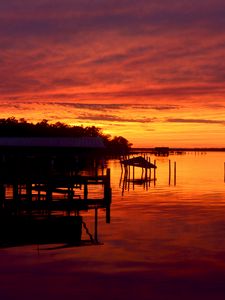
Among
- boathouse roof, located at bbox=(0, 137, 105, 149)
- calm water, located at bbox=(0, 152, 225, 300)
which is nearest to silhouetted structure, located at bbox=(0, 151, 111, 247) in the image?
calm water, located at bbox=(0, 152, 225, 300)

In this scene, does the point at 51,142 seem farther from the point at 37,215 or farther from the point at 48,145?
the point at 37,215

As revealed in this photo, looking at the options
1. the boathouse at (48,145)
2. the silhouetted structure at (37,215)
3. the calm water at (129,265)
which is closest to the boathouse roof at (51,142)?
the boathouse at (48,145)

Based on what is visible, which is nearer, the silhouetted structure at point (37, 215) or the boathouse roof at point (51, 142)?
the silhouetted structure at point (37, 215)

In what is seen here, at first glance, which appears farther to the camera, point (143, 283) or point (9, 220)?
point (9, 220)

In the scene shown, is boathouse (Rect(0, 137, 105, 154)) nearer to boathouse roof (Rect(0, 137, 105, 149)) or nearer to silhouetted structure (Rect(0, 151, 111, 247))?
boathouse roof (Rect(0, 137, 105, 149))

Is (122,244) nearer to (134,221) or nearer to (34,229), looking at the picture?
(34,229)

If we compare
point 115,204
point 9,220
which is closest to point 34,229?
point 9,220

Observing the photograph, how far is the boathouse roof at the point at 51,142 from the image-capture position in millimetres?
38594

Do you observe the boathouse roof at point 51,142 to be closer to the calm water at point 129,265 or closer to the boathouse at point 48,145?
the boathouse at point 48,145

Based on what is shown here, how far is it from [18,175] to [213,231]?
909 cm

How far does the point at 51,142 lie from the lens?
3962 centimetres

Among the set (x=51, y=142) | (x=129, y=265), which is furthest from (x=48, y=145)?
(x=129, y=265)

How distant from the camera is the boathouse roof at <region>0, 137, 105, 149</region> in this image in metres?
38.6

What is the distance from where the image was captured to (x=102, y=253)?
18531 millimetres
